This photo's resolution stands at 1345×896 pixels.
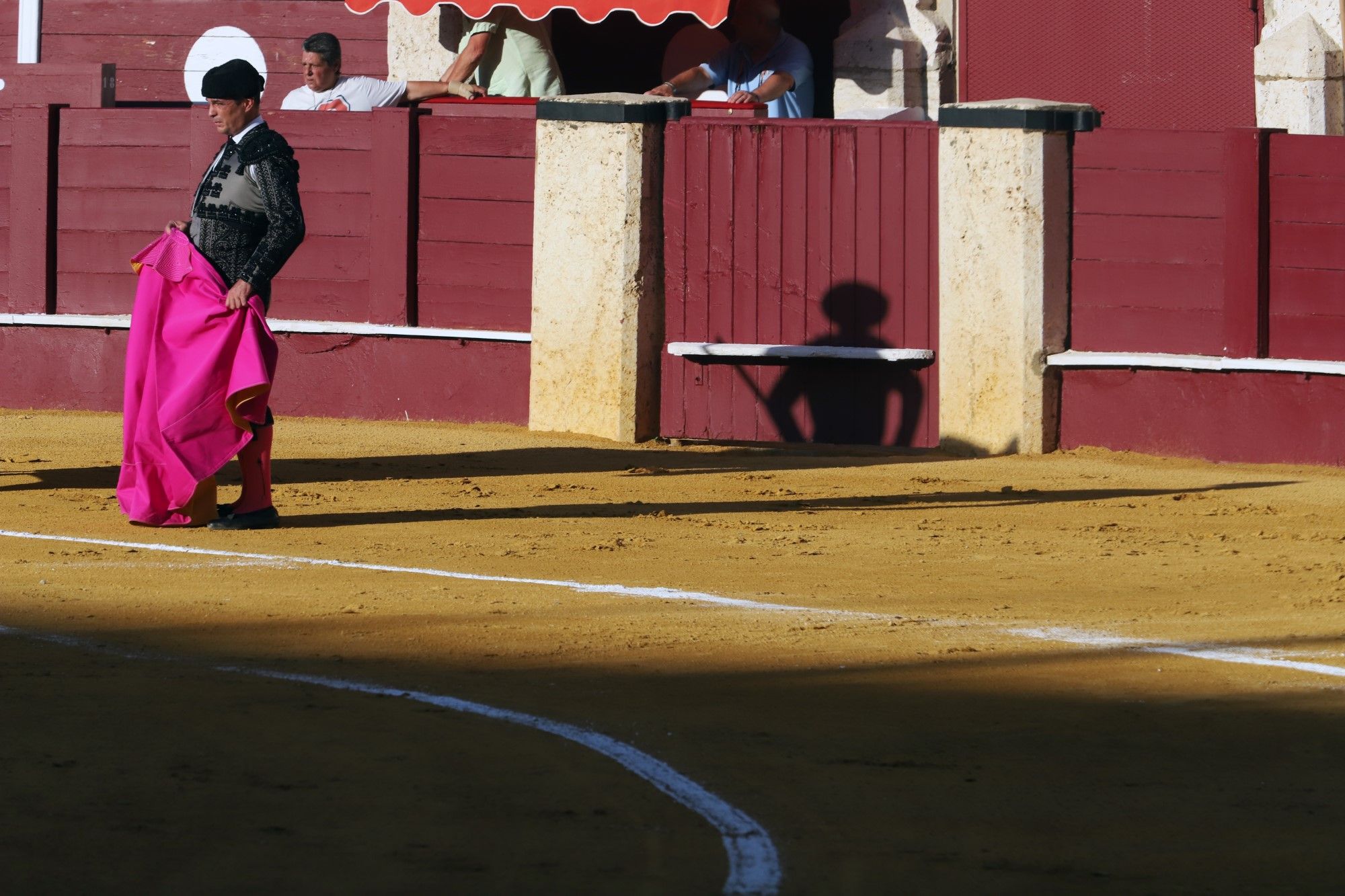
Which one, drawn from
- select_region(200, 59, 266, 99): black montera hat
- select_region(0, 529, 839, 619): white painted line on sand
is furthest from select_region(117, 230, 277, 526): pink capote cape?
select_region(200, 59, 266, 99): black montera hat

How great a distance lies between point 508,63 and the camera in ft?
44.6

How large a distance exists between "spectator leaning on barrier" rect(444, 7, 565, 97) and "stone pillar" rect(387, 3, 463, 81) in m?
1.07

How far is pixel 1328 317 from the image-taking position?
9.50 m

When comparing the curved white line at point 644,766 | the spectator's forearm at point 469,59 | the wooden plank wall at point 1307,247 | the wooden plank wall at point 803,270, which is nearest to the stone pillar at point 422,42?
the spectator's forearm at point 469,59

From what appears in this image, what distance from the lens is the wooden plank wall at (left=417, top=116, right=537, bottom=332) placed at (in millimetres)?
10727

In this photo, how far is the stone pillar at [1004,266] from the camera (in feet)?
32.0

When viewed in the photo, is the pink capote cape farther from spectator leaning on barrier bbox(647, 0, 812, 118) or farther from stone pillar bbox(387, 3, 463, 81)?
stone pillar bbox(387, 3, 463, 81)

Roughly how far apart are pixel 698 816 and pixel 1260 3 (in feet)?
36.1

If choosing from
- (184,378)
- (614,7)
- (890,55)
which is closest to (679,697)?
(184,378)

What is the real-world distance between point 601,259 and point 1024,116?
6.64 feet

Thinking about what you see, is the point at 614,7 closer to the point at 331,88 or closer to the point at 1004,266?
the point at 331,88

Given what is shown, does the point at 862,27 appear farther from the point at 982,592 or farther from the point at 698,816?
the point at 698,816

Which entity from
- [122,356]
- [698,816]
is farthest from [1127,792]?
[122,356]

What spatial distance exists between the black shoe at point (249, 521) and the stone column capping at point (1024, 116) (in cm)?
379
